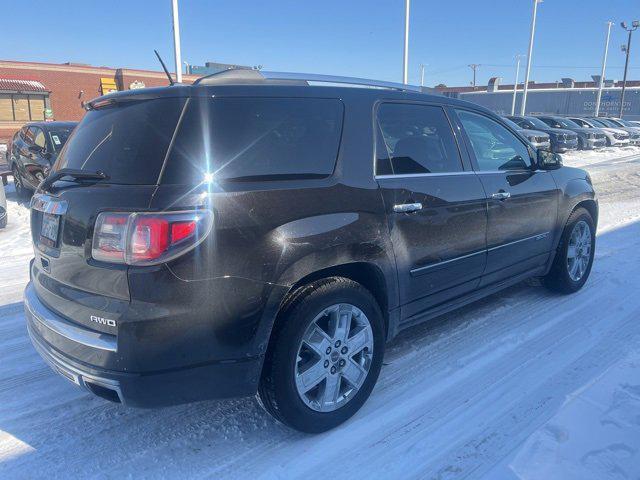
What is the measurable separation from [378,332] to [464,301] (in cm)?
105

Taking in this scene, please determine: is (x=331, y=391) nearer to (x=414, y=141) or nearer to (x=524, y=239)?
(x=414, y=141)

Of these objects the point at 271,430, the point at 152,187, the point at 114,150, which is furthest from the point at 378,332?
the point at 114,150

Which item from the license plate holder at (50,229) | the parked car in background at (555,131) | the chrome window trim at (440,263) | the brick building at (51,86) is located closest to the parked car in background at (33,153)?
the license plate holder at (50,229)

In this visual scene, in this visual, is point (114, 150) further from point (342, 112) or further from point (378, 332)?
point (378, 332)

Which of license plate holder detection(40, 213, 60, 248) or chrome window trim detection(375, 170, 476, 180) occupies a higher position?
chrome window trim detection(375, 170, 476, 180)

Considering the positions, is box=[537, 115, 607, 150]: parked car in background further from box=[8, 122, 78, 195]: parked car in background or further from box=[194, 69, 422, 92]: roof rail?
box=[194, 69, 422, 92]: roof rail

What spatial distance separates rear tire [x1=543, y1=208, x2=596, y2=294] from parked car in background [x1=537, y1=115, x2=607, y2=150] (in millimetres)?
20063

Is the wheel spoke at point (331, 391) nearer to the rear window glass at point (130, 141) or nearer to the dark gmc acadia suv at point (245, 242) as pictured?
the dark gmc acadia suv at point (245, 242)

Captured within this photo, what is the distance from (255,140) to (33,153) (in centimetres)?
833

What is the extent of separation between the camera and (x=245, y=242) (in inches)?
90.6

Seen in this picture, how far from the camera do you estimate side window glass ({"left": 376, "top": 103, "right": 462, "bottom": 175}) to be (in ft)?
10.1

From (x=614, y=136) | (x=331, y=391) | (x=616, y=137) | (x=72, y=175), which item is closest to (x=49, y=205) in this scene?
(x=72, y=175)

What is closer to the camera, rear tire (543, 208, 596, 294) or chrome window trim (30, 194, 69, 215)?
chrome window trim (30, 194, 69, 215)

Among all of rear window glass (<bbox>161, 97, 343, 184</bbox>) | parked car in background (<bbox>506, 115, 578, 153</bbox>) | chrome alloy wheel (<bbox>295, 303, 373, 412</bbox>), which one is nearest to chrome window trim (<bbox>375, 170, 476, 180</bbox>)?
rear window glass (<bbox>161, 97, 343, 184</bbox>)
